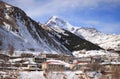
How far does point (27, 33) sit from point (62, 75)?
84611mm

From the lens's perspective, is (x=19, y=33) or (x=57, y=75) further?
(x=19, y=33)

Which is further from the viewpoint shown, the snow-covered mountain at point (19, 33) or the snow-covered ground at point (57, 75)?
the snow-covered mountain at point (19, 33)

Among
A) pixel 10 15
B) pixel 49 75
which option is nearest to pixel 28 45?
pixel 10 15

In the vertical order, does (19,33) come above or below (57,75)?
above

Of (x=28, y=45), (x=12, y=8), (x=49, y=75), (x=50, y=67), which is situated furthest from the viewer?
(x=12, y=8)

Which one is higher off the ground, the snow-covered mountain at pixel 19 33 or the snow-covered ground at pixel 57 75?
the snow-covered mountain at pixel 19 33

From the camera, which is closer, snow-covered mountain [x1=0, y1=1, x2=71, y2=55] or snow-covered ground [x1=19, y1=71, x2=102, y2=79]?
snow-covered ground [x1=19, y1=71, x2=102, y2=79]

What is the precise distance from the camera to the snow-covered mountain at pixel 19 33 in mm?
128875

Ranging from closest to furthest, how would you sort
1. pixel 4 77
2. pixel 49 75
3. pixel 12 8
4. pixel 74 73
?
pixel 4 77
pixel 49 75
pixel 74 73
pixel 12 8

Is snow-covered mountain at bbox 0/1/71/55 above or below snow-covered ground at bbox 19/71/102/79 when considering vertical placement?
above

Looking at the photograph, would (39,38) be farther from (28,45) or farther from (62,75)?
(62,75)

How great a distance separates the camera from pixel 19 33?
467ft

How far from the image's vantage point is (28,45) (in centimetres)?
13438

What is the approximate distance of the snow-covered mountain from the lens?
128875mm
